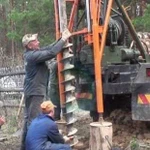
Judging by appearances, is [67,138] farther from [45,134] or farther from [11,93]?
[11,93]


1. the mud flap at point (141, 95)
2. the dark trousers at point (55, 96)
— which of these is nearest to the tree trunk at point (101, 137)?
the mud flap at point (141, 95)

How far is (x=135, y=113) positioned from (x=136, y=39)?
1.36 metres

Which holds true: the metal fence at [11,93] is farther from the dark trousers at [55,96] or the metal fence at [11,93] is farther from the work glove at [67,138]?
the work glove at [67,138]

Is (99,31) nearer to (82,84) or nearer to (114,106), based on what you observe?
(82,84)

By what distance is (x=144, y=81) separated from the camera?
6926 mm

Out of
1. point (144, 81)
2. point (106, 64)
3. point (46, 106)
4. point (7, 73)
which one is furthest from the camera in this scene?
point (7, 73)

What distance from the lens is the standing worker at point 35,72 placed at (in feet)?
21.3

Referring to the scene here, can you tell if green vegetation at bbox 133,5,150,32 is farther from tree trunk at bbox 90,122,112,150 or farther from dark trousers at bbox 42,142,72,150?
dark trousers at bbox 42,142,72,150

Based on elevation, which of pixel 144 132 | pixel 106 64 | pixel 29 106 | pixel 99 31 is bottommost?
pixel 144 132

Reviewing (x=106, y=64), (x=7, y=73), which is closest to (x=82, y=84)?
(x=106, y=64)

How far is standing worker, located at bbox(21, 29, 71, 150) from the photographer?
6.50 meters

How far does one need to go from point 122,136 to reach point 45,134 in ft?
8.27

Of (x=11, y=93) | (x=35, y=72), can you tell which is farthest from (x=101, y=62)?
(x=11, y=93)

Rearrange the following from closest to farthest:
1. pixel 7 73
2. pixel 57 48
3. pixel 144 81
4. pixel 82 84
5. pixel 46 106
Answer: pixel 46 106, pixel 57 48, pixel 144 81, pixel 82 84, pixel 7 73
